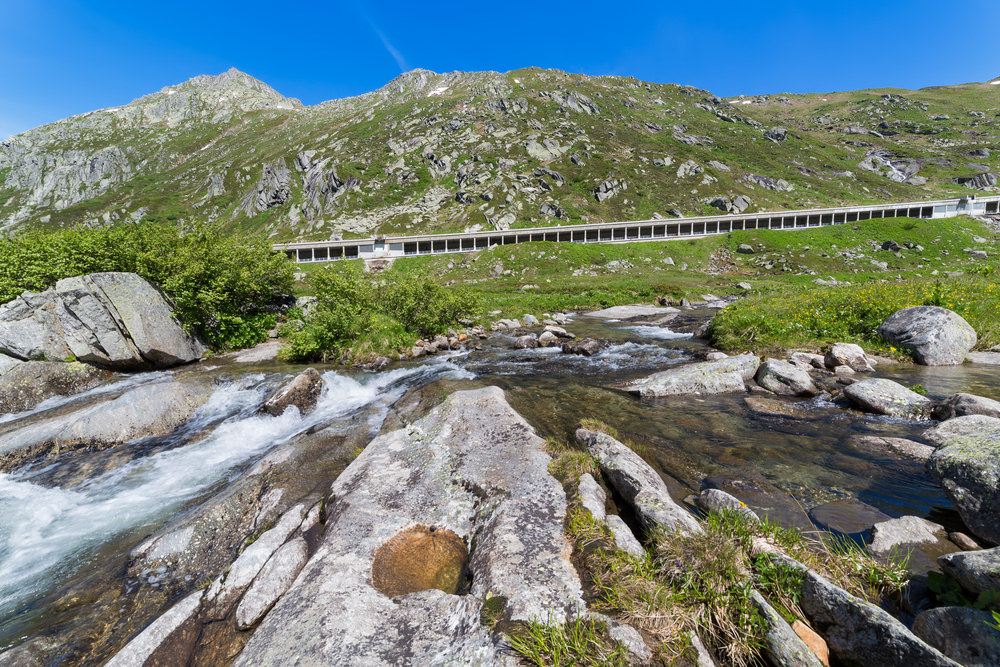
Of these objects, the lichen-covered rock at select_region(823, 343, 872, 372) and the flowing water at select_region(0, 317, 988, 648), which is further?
the lichen-covered rock at select_region(823, 343, 872, 372)

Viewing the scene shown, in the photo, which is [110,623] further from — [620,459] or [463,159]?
[463,159]

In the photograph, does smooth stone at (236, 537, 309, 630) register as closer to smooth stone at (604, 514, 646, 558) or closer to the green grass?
smooth stone at (604, 514, 646, 558)

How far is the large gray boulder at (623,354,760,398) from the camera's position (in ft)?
45.6

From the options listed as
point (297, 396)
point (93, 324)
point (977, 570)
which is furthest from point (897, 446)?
point (93, 324)

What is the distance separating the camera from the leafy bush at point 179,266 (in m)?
19.7

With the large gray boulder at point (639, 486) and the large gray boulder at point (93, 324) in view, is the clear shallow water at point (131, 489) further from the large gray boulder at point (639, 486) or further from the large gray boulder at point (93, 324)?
the large gray boulder at point (639, 486)

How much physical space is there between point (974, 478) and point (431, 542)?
859 cm

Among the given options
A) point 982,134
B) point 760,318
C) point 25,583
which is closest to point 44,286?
point 25,583

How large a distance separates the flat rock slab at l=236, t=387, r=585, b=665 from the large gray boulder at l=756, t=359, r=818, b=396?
10.4 metres

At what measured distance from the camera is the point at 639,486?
21.0 ft

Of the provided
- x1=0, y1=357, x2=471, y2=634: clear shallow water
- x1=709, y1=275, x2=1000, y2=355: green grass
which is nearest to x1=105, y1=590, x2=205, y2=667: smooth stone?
x1=0, y1=357, x2=471, y2=634: clear shallow water

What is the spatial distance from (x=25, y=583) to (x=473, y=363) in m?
15.9

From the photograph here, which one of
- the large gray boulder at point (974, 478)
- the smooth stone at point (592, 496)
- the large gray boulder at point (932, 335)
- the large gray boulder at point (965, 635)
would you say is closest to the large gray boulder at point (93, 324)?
the smooth stone at point (592, 496)

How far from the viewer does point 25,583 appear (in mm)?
6734
